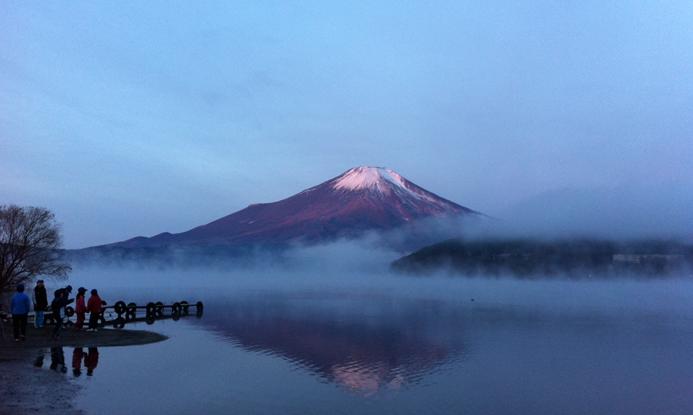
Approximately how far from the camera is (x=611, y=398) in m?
20.0

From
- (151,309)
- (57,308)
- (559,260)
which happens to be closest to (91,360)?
→ (57,308)

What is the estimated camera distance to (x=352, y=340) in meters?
32.6

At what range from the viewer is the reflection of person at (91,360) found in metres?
20.0

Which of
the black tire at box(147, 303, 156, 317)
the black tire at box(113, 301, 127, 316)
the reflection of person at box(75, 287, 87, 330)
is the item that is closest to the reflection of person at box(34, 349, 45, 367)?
the reflection of person at box(75, 287, 87, 330)

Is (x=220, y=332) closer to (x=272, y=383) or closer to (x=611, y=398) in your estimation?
(x=272, y=383)

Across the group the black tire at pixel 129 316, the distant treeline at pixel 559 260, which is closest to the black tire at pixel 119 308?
the black tire at pixel 129 316

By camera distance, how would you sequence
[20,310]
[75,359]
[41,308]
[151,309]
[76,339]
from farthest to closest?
[151,309], [41,308], [76,339], [20,310], [75,359]

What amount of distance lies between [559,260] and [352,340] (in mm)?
166104

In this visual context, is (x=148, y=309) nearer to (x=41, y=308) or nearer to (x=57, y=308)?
(x=41, y=308)

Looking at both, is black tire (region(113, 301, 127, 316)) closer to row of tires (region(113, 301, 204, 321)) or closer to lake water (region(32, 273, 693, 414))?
row of tires (region(113, 301, 204, 321))

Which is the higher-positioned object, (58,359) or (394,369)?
(58,359)

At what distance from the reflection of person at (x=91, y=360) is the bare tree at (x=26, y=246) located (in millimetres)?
24697

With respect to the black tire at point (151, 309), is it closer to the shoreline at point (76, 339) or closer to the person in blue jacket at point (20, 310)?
the shoreline at point (76, 339)

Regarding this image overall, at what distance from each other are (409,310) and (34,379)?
40.5 metres
